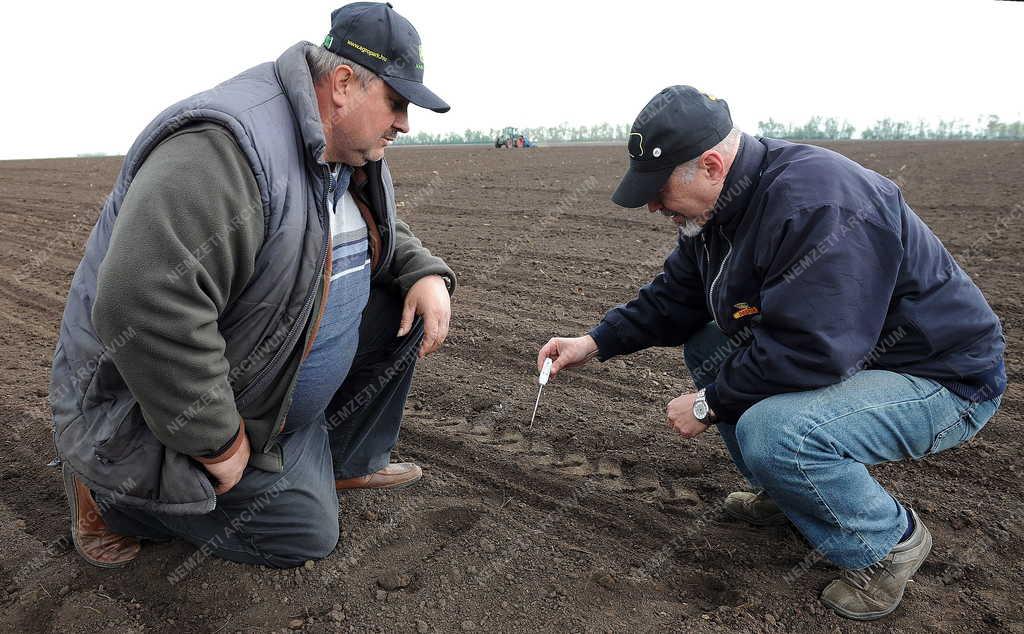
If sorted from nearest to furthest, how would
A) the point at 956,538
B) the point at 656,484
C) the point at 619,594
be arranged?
the point at 619,594, the point at 956,538, the point at 656,484

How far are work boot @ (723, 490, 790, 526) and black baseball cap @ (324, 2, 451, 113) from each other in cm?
174

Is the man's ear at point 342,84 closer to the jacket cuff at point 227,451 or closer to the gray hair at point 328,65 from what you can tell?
the gray hair at point 328,65

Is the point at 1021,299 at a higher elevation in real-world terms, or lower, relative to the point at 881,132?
higher

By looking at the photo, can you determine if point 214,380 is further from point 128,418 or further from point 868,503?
point 868,503

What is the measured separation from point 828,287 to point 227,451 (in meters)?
1.70

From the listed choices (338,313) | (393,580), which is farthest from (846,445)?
(338,313)

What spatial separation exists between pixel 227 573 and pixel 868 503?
1983 mm

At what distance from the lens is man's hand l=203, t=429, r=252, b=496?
208cm

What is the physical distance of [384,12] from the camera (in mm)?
2092

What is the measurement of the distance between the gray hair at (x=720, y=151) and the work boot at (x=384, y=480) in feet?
5.16

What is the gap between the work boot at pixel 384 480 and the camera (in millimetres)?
2867

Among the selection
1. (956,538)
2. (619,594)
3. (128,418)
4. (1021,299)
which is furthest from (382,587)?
(1021,299)

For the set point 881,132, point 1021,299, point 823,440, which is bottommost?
point 881,132

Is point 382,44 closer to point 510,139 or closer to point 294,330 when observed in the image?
point 294,330
